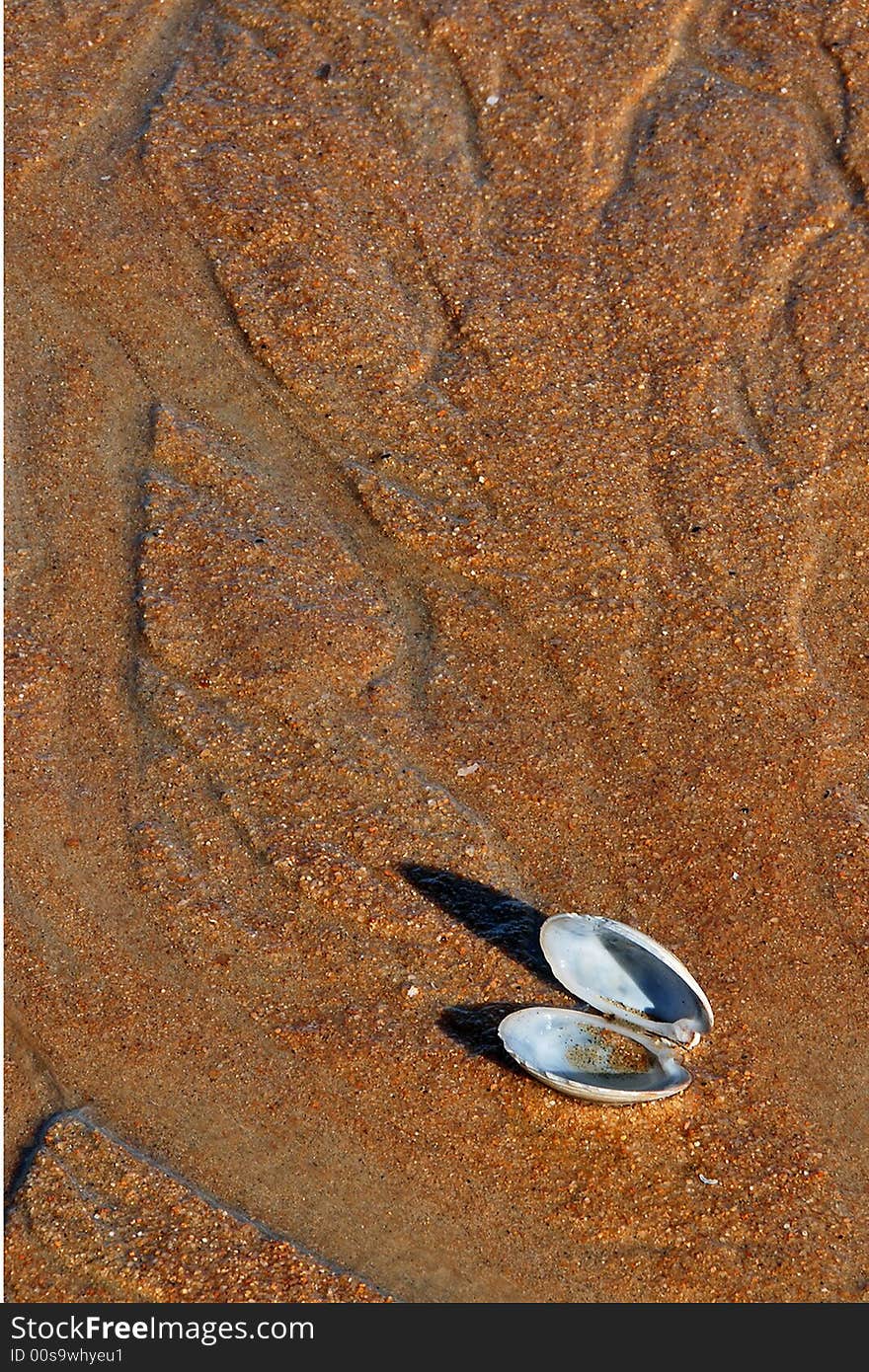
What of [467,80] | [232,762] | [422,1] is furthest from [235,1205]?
[422,1]

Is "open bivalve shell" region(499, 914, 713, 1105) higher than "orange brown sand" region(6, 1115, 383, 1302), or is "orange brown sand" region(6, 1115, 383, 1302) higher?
"orange brown sand" region(6, 1115, 383, 1302)

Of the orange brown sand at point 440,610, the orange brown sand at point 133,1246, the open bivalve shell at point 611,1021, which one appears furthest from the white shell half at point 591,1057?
the orange brown sand at point 133,1246

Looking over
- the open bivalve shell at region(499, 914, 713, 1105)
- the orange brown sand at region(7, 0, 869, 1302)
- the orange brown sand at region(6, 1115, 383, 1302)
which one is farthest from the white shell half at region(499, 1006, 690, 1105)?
the orange brown sand at region(6, 1115, 383, 1302)

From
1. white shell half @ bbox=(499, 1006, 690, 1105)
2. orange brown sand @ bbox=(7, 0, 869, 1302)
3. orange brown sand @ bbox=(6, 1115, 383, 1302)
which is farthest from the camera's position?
orange brown sand @ bbox=(7, 0, 869, 1302)

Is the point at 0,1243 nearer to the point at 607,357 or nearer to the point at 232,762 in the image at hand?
the point at 232,762

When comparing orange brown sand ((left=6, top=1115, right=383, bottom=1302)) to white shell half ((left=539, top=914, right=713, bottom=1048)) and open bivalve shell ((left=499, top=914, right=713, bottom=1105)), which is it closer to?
open bivalve shell ((left=499, top=914, right=713, bottom=1105))

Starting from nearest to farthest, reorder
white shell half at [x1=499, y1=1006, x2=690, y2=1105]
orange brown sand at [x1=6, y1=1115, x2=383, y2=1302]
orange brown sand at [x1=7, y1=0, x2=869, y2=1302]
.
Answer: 1. orange brown sand at [x1=6, y1=1115, x2=383, y2=1302]
2. white shell half at [x1=499, y1=1006, x2=690, y2=1105]
3. orange brown sand at [x1=7, y1=0, x2=869, y2=1302]

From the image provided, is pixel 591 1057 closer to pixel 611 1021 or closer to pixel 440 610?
pixel 611 1021
